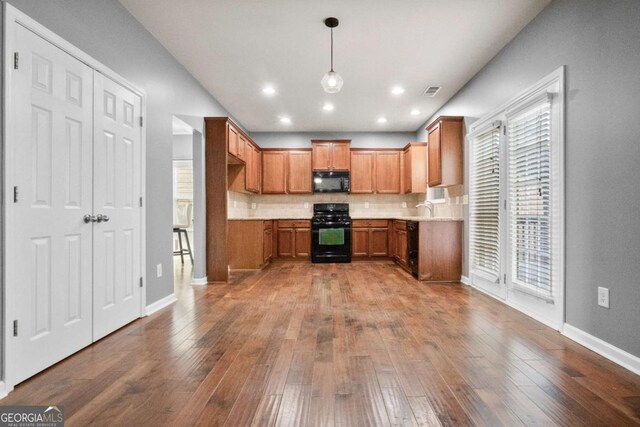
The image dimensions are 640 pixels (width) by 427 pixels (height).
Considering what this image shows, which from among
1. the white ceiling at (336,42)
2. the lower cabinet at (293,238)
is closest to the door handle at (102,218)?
the white ceiling at (336,42)

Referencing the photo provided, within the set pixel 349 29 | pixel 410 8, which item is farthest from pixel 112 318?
pixel 410 8

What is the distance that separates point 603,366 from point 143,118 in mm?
3839

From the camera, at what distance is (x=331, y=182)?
21.9 ft

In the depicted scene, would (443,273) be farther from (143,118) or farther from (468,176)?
(143,118)

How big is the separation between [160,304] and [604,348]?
141 inches

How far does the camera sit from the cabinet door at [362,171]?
22.1 feet

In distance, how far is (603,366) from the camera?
1944 millimetres

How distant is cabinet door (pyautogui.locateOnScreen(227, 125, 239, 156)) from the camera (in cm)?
464

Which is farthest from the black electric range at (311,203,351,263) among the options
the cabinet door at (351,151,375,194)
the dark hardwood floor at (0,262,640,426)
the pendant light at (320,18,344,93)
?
the pendant light at (320,18,344,93)

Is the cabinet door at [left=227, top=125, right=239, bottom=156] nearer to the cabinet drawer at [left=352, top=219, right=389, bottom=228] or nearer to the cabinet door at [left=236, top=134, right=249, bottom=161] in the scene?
the cabinet door at [left=236, top=134, right=249, bottom=161]

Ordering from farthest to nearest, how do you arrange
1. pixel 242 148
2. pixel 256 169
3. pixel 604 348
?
pixel 256 169 → pixel 242 148 → pixel 604 348

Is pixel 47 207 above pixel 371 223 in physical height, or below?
above

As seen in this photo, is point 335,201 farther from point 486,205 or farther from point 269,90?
point 486,205

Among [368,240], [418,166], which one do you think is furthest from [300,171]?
[418,166]
